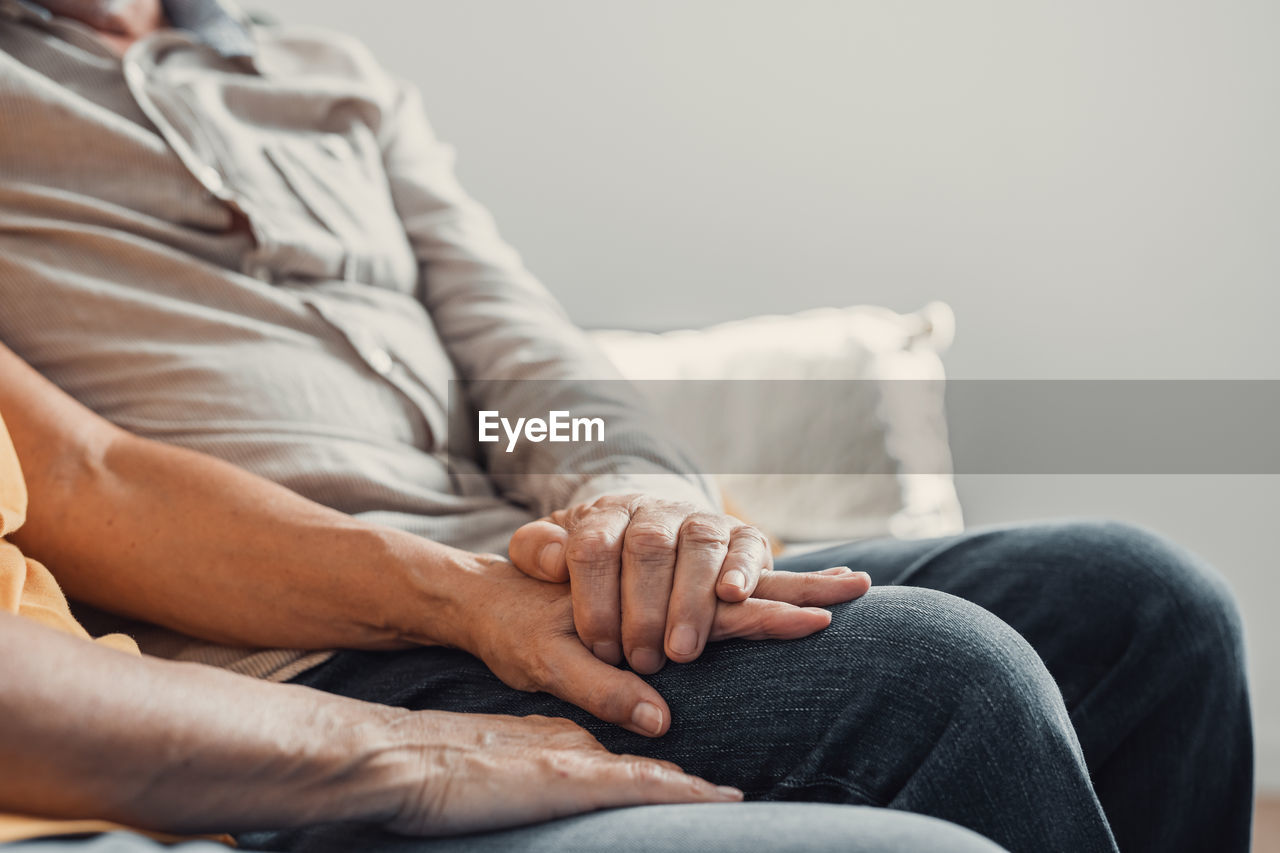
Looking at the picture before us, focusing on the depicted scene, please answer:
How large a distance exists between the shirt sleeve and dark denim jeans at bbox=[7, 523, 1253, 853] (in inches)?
6.7

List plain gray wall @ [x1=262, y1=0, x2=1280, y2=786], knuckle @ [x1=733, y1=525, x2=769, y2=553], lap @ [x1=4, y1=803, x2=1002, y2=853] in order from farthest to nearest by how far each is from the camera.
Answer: plain gray wall @ [x1=262, y1=0, x2=1280, y2=786] → knuckle @ [x1=733, y1=525, x2=769, y2=553] → lap @ [x1=4, y1=803, x2=1002, y2=853]

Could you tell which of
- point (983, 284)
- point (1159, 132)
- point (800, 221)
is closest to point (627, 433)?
point (800, 221)

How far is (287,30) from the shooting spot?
1069 mm

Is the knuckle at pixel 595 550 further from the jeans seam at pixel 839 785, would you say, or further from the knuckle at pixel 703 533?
the jeans seam at pixel 839 785

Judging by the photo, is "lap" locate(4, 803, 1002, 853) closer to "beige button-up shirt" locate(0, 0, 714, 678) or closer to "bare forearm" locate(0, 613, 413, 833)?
"bare forearm" locate(0, 613, 413, 833)

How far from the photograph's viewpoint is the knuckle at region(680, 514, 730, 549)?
59 centimetres

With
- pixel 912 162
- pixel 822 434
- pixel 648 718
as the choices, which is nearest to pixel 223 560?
pixel 648 718

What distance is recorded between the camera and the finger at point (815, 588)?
1.85 ft

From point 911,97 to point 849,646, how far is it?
1.30 metres

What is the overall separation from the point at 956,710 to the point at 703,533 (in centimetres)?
18

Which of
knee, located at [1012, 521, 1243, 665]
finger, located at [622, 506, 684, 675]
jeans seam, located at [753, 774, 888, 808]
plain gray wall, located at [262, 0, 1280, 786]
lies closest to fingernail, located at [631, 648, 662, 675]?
finger, located at [622, 506, 684, 675]

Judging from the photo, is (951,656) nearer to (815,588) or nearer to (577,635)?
(815,588)

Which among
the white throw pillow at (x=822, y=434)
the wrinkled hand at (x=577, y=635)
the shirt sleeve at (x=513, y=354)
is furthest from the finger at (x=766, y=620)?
the white throw pillow at (x=822, y=434)

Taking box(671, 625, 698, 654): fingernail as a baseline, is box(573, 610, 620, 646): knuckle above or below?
below
